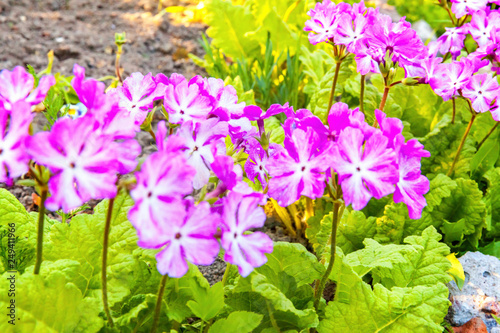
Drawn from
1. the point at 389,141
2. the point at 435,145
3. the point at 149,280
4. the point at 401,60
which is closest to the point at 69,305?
the point at 149,280

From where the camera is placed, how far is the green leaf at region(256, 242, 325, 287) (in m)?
1.36

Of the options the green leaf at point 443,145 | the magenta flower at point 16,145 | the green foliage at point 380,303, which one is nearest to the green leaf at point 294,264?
the green foliage at point 380,303

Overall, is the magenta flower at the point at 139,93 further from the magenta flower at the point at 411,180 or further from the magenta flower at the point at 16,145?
the magenta flower at the point at 411,180

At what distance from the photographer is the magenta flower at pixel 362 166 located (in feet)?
3.48

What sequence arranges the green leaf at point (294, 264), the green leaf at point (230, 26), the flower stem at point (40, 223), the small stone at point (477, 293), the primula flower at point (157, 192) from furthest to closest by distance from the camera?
1. the green leaf at point (230, 26)
2. the small stone at point (477, 293)
3. the green leaf at point (294, 264)
4. the flower stem at point (40, 223)
5. the primula flower at point (157, 192)

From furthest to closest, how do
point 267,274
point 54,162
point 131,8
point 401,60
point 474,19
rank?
1. point 131,8
2. point 474,19
3. point 401,60
4. point 267,274
5. point 54,162

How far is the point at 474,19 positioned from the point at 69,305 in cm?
185

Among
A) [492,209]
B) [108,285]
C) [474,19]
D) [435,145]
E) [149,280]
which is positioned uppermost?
[474,19]

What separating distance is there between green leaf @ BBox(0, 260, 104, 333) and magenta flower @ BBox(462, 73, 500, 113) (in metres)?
1.46

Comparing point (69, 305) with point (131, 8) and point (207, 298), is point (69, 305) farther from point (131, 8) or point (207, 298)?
point (131, 8)

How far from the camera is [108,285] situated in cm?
123

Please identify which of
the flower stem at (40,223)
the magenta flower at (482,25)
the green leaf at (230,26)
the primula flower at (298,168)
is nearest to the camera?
the flower stem at (40,223)

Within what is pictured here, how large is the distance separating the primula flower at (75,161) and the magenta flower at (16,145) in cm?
4

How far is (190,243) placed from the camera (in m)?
0.97
